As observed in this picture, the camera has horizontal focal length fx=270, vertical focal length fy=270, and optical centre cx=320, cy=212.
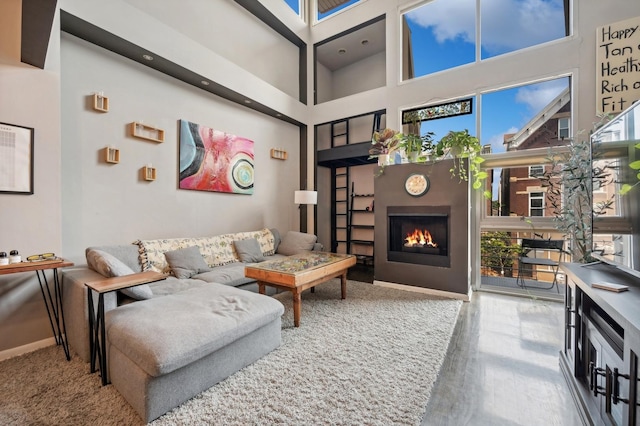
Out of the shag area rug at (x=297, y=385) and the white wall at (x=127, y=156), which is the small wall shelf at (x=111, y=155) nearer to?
the white wall at (x=127, y=156)

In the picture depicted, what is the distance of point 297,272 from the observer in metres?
2.77

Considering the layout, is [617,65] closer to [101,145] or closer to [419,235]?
[419,235]

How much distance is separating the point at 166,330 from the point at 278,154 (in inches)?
163

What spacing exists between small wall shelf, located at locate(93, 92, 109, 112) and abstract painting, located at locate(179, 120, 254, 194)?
88 centimetres

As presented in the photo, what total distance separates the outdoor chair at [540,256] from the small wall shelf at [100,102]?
219 inches

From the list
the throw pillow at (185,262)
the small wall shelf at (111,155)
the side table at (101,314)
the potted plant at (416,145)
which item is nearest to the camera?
the side table at (101,314)

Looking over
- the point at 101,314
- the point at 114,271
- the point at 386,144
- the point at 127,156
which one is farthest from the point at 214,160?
the point at 101,314

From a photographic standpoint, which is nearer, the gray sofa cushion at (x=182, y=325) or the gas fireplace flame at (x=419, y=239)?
the gray sofa cushion at (x=182, y=325)

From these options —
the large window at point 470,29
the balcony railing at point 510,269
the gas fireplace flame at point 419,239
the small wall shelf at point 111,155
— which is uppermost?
the large window at point 470,29

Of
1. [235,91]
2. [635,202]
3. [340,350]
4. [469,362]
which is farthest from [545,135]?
[235,91]

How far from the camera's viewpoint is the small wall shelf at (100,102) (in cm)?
290

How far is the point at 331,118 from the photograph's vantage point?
5.57m

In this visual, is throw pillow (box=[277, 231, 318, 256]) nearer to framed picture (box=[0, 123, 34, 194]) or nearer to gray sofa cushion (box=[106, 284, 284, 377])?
gray sofa cushion (box=[106, 284, 284, 377])

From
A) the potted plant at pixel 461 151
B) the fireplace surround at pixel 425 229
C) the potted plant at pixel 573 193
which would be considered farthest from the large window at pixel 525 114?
the fireplace surround at pixel 425 229
